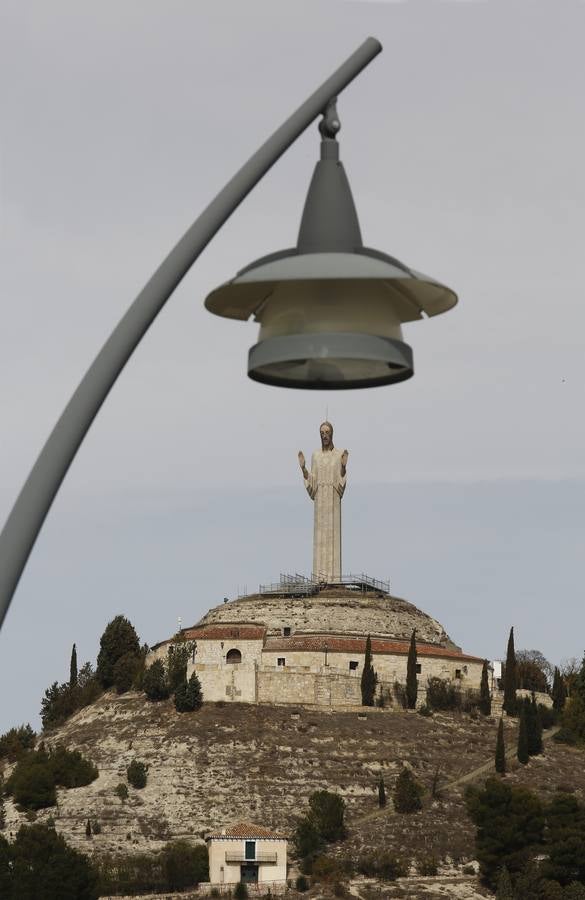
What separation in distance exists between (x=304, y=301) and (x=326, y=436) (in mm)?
93652

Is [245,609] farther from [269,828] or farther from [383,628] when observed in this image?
[269,828]

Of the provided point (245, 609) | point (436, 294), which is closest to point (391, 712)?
point (245, 609)

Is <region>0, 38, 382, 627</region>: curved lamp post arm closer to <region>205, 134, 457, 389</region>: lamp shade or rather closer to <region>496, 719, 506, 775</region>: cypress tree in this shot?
<region>205, 134, 457, 389</region>: lamp shade

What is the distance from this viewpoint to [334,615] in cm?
9438

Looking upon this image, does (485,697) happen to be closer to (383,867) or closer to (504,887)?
(383,867)

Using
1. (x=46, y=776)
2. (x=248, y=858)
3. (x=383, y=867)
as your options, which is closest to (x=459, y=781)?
(x=383, y=867)

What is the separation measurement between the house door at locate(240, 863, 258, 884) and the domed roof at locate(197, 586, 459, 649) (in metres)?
23.5

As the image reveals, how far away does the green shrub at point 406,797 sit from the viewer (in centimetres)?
7756

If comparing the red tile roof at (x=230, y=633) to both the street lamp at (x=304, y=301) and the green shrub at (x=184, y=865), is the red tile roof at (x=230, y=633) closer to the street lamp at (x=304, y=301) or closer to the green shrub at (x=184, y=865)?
the green shrub at (x=184, y=865)

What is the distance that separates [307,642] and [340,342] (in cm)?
8337

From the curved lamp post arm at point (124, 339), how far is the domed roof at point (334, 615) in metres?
85.5

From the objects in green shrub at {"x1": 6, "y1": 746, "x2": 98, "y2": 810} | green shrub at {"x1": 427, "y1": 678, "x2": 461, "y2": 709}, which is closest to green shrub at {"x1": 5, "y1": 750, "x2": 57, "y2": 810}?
green shrub at {"x1": 6, "y1": 746, "x2": 98, "y2": 810}

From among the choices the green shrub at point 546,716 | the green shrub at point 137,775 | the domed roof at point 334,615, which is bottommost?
the green shrub at point 137,775

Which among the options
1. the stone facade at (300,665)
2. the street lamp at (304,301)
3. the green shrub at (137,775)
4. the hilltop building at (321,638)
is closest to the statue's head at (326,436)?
the hilltop building at (321,638)
